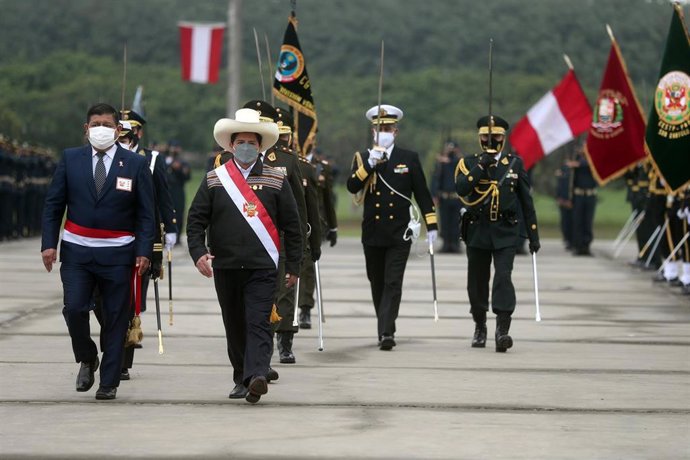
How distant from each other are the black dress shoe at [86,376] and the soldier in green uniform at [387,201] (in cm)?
345

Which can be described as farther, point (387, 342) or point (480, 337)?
point (480, 337)

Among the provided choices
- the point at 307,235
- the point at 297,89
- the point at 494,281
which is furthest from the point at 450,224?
the point at 307,235

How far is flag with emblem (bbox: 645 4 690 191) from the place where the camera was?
17.1m

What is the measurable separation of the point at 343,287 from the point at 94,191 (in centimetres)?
1049

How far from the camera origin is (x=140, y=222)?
10.0 metres

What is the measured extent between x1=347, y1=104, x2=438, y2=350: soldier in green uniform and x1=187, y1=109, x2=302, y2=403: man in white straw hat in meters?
3.26

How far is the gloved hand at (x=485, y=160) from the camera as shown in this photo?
42.7ft

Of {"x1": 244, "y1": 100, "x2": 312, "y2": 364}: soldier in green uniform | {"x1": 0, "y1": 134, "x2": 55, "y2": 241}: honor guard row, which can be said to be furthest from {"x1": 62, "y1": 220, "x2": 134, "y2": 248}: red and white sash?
{"x1": 0, "y1": 134, "x2": 55, "y2": 241}: honor guard row

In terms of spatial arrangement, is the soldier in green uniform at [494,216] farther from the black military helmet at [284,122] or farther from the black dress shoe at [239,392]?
the black dress shoe at [239,392]

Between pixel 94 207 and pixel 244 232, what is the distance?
0.90 metres

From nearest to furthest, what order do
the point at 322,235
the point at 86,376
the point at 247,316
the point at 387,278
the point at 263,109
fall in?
the point at 247,316, the point at 86,376, the point at 263,109, the point at 387,278, the point at 322,235

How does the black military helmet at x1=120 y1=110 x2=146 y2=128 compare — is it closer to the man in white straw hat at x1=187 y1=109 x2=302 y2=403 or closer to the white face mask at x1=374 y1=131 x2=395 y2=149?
the white face mask at x1=374 y1=131 x2=395 y2=149

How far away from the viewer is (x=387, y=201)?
44.0 feet

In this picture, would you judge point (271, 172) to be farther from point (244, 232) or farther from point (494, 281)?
point (494, 281)
